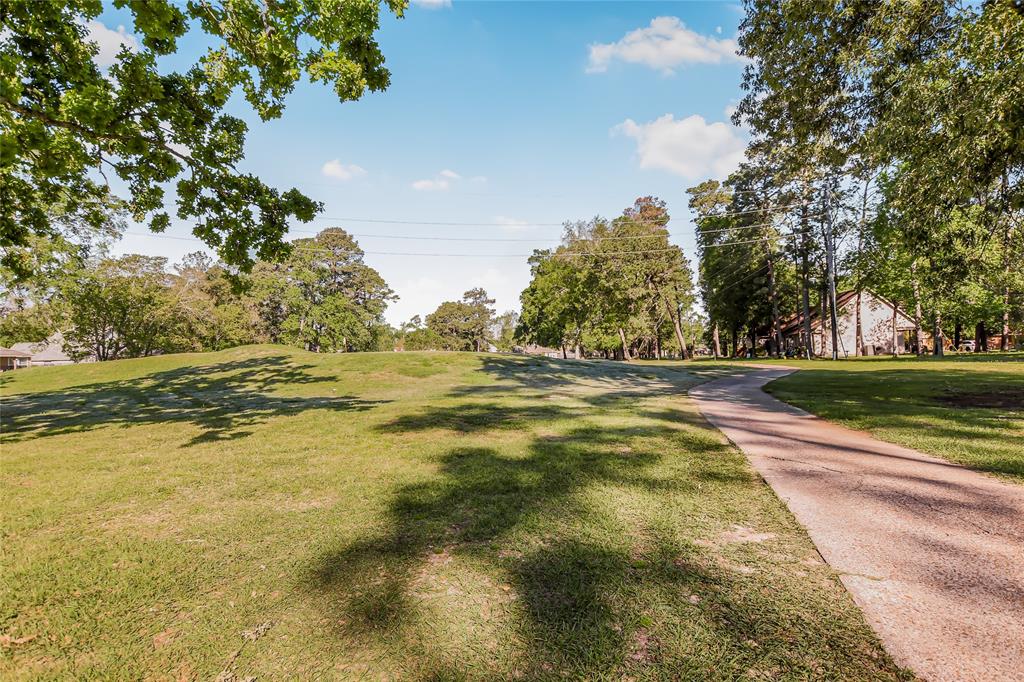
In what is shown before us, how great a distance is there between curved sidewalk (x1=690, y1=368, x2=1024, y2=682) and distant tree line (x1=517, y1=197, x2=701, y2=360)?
36696mm

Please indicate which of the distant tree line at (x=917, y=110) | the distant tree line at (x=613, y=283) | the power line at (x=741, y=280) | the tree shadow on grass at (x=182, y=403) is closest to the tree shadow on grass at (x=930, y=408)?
the distant tree line at (x=917, y=110)

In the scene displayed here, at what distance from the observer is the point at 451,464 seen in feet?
18.5

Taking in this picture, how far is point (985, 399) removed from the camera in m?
9.77

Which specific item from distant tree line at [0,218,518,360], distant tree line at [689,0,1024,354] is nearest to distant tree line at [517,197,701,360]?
distant tree line at [0,218,518,360]

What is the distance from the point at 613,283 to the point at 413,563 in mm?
40201

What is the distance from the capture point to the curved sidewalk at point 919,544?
2182mm

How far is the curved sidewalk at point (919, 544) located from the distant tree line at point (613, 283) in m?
36.7

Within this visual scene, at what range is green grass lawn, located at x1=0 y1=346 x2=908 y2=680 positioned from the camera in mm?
2193

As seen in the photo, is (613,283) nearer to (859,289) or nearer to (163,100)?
(859,289)

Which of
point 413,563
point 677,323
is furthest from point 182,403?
point 677,323

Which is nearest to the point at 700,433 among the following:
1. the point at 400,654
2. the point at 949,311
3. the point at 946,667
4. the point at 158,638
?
the point at 946,667

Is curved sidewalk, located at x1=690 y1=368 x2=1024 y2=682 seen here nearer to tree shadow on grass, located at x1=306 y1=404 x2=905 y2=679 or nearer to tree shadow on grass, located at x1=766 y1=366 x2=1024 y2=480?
tree shadow on grass, located at x1=306 y1=404 x2=905 y2=679

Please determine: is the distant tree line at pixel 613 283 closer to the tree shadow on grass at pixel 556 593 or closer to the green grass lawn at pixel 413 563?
the green grass lawn at pixel 413 563

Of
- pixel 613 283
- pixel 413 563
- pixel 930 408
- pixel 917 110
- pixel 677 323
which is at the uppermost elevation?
pixel 613 283
